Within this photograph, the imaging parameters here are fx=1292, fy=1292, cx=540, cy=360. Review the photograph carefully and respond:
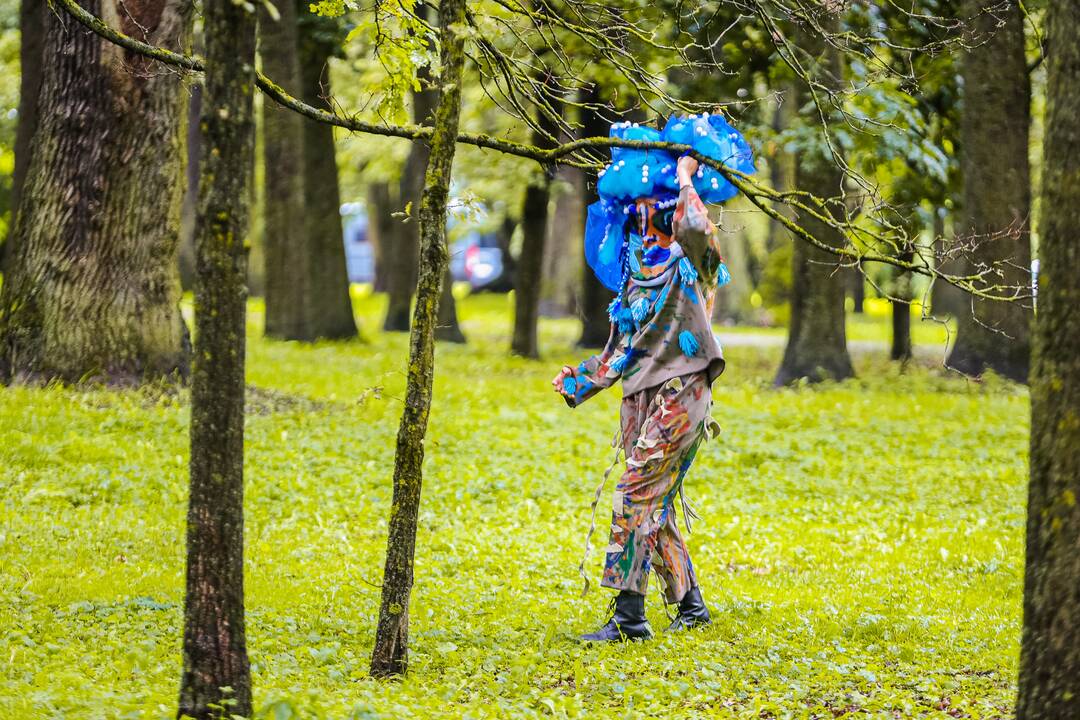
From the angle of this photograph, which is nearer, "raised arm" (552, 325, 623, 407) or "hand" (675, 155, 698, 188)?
"hand" (675, 155, 698, 188)

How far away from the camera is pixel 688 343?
20.6ft

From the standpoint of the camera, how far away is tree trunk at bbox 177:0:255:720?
165 inches

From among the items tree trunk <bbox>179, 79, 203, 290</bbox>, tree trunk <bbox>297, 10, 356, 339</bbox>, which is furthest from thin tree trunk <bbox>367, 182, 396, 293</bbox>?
tree trunk <bbox>297, 10, 356, 339</bbox>

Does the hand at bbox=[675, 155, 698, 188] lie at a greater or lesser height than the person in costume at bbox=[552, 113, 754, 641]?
greater

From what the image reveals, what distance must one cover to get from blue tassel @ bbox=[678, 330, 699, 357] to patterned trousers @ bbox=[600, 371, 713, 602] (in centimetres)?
12

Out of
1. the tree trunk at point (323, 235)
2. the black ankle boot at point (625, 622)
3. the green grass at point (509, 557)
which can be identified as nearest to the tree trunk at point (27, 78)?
the green grass at point (509, 557)

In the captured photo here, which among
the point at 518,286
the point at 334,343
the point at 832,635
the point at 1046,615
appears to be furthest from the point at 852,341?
the point at 1046,615

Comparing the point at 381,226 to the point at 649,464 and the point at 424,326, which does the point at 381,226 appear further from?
the point at 424,326

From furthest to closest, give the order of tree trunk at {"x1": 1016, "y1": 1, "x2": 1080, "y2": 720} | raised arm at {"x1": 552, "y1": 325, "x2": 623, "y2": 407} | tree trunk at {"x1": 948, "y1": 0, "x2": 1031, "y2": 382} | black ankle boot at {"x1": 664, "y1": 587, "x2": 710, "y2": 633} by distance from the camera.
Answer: tree trunk at {"x1": 948, "y1": 0, "x2": 1031, "y2": 382} → black ankle boot at {"x1": 664, "y1": 587, "x2": 710, "y2": 633} → raised arm at {"x1": 552, "y1": 325, "x2": 623, "y2": 407} → tree trunk at {"x1": 1016, "y1": 1, "x2": 1080, "y2": 720}

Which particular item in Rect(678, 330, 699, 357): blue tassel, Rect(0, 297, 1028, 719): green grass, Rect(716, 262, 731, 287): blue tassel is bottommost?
Rect(0, 297, 1028, 719): green grass

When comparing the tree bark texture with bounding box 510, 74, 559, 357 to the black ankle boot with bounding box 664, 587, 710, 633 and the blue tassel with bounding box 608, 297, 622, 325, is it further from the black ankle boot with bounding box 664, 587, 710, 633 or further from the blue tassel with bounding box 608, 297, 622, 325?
the black ankle boot with bounding box 664, 587, 710, 633

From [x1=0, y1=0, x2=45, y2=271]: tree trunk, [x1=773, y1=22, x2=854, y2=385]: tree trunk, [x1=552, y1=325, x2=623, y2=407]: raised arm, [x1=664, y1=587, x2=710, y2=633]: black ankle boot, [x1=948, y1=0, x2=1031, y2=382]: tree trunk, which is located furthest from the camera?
[x1=773, y1=22, x2=854, y2=385]: tree trunk

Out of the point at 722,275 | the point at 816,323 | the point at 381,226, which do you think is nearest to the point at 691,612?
the point at 722,275

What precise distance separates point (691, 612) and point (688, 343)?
152 centimetres
